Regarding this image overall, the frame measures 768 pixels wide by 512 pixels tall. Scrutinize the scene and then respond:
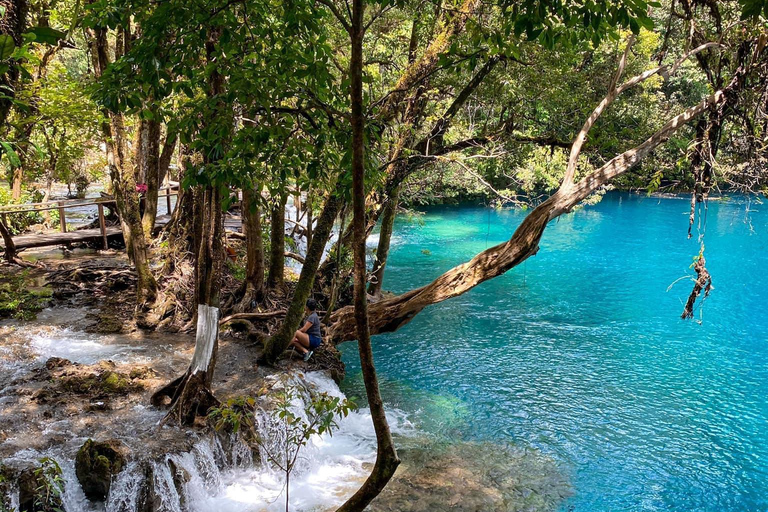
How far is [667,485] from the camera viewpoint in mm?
7637

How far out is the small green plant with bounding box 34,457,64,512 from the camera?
4953 millimetres

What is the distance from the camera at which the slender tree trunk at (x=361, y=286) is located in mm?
2994

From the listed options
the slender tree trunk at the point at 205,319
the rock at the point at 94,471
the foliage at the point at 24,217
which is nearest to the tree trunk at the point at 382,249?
the slender tree trunk at the point at 205,319

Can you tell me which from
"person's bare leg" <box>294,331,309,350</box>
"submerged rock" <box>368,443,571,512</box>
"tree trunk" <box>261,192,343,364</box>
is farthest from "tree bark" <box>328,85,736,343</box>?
"submerged rock" <box>368,443,571,512</box>

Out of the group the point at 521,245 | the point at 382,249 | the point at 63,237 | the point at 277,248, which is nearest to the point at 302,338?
the point at 277,248

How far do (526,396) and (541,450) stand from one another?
6.17ft

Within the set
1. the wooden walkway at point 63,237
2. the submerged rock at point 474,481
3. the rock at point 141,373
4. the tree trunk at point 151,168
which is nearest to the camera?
the submerged rock at point 474,481

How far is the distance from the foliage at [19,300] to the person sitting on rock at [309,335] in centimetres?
451

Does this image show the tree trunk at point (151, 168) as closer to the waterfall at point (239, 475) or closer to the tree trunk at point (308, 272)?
the tree trunk at point (308, 272)

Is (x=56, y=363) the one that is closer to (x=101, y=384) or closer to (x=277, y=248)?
(x=101, y=384)

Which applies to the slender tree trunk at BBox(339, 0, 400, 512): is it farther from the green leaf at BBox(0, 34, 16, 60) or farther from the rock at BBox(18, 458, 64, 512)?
the rock at BBox(18, 458, 64, 512)

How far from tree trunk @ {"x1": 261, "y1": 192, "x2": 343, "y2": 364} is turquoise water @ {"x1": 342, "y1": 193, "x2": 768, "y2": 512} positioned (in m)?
2.60

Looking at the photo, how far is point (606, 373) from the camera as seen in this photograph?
11.1 m

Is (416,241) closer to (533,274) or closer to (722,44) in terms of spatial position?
(533,274)
